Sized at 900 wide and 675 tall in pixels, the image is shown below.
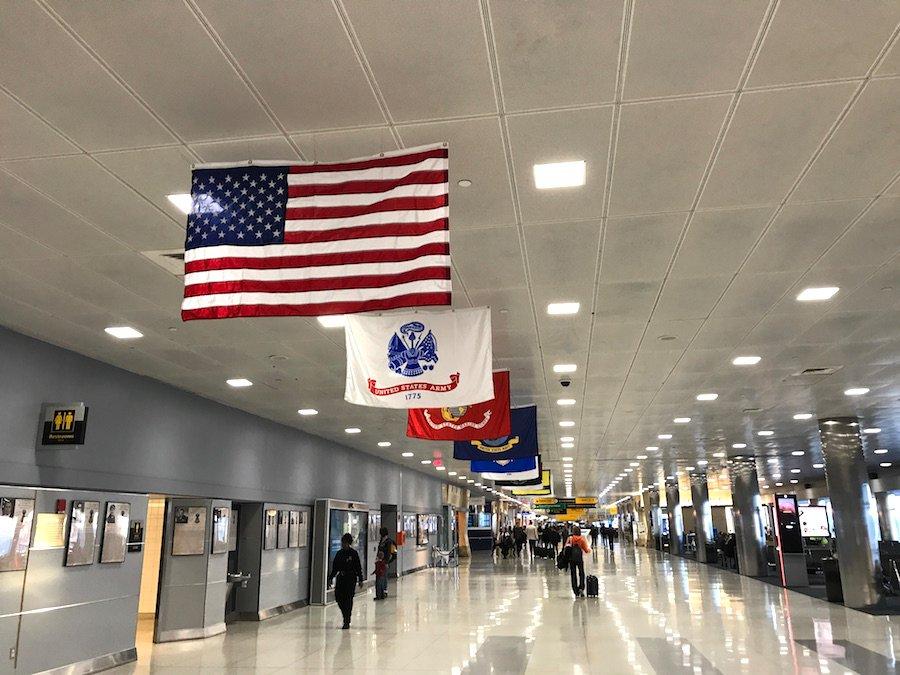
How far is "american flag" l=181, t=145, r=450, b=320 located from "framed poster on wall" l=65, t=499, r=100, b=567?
23.1 ft

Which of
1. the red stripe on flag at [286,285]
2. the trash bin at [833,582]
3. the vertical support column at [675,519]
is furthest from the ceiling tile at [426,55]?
the vertical support column at [675,519]

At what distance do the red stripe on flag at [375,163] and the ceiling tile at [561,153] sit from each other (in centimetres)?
62

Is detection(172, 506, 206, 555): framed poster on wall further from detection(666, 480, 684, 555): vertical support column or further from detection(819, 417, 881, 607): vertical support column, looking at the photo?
detection(666, 480, 684, 555): vertical support column

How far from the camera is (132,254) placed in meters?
6.36

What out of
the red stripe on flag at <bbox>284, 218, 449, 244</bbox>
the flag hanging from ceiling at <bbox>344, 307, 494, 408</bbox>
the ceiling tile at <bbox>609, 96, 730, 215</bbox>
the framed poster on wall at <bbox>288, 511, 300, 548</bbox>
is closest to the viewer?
the red stripe on flag at <bbox>284, 218, 449, 244</bbox>

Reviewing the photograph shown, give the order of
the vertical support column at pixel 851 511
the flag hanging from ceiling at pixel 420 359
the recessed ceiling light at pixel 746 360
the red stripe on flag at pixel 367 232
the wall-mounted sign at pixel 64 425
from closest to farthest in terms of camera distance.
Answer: the red stripe on flag at pixel 367 232 → the flag hanging from ceiling at pixel 420 359 → the wall-mounted sign at pixel 64 425 → the recessed ceiling light at pixel 746 360 → the vertical support column at pixel 851 511

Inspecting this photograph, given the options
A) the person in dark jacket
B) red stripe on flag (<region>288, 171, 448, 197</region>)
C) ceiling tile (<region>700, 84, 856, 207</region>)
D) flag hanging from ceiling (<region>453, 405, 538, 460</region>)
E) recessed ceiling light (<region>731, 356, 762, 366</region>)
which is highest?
ceiling tile (<region>700, 84, 856, 207</region>)

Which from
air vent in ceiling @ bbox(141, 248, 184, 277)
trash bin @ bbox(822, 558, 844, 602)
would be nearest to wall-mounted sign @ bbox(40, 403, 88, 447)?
air vent in ceiling @ bbox(141, 248, 184, 277)

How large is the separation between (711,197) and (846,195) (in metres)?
1.07

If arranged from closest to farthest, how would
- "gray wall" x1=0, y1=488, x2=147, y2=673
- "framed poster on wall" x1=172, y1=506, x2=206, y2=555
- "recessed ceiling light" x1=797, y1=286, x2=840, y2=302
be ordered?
"recessed ceiling light" x1=797, y1=286, x2=840, y2=302 < "gray wall" x1=0, y1=488, x2=147, y2=673 < "framed poster on wall" x1=172, y1=506, x2=206, y2=555

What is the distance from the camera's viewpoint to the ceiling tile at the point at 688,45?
11.0 ft

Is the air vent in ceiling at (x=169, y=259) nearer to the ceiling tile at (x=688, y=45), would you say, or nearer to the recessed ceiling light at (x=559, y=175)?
the recessed ceiling light at (x=559, y=175)

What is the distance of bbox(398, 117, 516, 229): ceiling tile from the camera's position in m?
4.39

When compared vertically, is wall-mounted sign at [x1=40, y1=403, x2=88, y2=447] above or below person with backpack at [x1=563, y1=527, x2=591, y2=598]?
above
